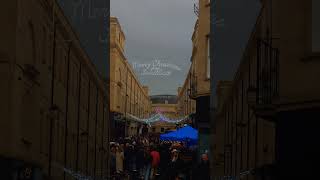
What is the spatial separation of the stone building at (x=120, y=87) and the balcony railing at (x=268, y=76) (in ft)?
52.8

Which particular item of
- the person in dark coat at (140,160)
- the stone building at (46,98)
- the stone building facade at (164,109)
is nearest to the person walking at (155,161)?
the person in dark coat at (140,160)

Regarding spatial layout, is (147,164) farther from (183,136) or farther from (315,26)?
(315,26)

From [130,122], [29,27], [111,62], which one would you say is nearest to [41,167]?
[29,27]

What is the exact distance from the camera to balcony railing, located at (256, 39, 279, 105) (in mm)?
17625

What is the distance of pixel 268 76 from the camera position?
18391mm

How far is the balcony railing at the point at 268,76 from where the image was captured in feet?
57.8

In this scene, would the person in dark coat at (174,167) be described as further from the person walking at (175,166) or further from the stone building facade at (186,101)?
the stone building facade at (186,101)

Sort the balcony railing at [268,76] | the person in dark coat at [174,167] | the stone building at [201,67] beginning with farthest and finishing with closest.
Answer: the stone building at [201,67], the person in dark coat at [174,167], the balcony railing at [268,76]

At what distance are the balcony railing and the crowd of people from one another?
12500 millimetres

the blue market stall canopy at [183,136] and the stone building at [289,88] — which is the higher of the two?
the stone building at [289,88]

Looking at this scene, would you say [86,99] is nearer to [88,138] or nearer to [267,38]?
[88,138]

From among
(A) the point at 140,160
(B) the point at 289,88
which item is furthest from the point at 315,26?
(A) the point at 140,160

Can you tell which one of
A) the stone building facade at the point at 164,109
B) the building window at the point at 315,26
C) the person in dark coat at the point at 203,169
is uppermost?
the building window at the point at 315,26

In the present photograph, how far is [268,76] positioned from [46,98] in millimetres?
8137
